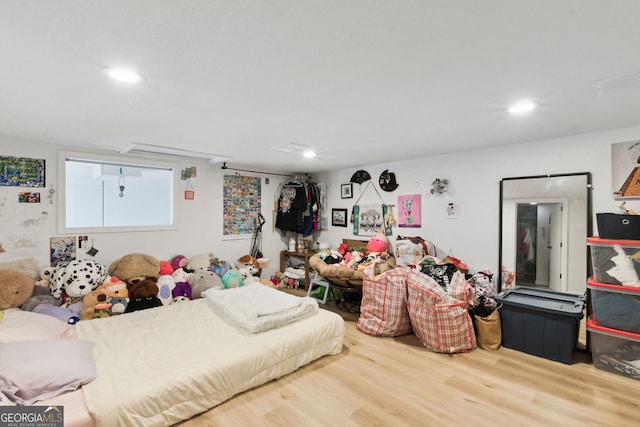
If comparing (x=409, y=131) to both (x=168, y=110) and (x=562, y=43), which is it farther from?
(x=168, y=110)

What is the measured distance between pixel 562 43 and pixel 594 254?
2101 millimetres

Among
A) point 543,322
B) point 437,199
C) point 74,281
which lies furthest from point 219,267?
point 543,322

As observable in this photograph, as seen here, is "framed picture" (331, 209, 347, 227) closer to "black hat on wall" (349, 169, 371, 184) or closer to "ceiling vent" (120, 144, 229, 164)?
"black hat on wall" (349, 169, 371, 184)

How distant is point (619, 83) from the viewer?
68.6 inches

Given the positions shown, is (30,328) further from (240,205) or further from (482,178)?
(482,178)

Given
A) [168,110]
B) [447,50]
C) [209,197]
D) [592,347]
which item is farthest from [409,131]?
[209,197]

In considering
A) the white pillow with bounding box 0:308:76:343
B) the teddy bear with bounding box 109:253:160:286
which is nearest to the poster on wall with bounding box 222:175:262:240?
the teddy bear with bounding box 109:253:160:286

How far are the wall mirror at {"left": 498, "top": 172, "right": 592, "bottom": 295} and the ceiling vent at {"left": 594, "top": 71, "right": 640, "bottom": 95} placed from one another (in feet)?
4.41

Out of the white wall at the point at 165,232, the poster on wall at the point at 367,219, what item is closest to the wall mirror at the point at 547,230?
the poster on wall at the point at 367,219

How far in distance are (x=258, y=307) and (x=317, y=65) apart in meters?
2.13

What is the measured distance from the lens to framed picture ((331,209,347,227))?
515 centimetres

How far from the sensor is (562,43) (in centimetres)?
136

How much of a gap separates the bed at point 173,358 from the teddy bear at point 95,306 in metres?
0.41

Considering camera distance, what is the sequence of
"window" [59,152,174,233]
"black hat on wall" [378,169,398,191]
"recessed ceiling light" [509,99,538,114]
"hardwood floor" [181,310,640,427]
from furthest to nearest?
"black hat on wall" [378,169,398,191] < "window" [59,152,174,233] < "recessed ceiling light" [509,99,538,114] < "hardwood floor" [181,310,640,427]
